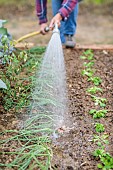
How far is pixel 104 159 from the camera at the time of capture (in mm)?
2328

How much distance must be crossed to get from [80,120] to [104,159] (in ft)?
1.64

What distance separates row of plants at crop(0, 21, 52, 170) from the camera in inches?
90.0

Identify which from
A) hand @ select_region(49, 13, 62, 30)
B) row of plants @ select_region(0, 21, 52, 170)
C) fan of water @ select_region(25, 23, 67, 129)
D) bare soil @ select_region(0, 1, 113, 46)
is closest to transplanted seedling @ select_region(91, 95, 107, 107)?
fan of water @ select_region(25, 23, 67, 129)

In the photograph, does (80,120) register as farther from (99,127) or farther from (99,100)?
(99,100)

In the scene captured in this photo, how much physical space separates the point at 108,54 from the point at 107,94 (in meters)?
0.89

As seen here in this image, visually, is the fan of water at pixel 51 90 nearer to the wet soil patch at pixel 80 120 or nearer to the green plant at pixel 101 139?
the wet soil patch at pixel 80 120

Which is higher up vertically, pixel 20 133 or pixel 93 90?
pixel 93 90

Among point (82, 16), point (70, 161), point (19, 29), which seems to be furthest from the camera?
point (82, 16)

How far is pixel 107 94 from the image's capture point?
3.15m

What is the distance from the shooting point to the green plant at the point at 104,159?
7.45ft

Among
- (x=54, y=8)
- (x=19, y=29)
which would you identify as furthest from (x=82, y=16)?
(x=54, y=8)

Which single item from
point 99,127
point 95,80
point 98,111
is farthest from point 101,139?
point 95,80

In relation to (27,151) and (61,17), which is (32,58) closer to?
(61,17)

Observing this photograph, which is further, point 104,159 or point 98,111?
point 98,111
